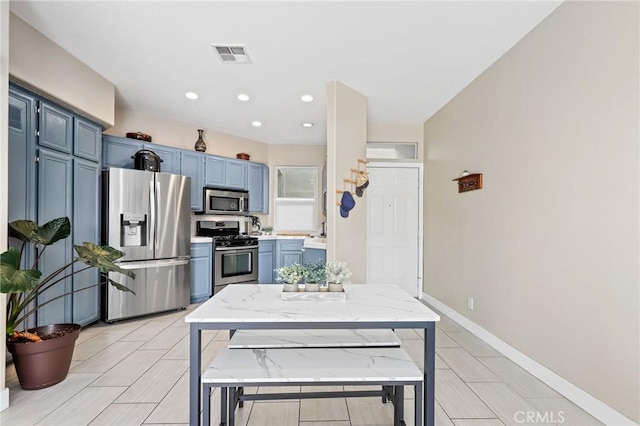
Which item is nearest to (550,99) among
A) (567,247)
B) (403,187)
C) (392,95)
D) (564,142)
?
(564,142)

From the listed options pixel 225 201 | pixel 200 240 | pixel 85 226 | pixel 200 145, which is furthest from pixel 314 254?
pixel 85 226

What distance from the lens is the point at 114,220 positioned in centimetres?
356

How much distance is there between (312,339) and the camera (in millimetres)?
1775

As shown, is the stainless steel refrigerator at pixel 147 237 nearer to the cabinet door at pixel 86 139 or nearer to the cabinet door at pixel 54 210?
the cabinet door at pixel 86 139

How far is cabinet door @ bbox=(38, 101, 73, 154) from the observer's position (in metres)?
2.76

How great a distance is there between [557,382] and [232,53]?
355 centimetres

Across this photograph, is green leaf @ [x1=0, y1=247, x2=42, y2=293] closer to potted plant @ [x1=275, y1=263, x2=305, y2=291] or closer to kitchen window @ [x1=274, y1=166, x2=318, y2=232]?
potted plant @ [x1=275, y1=263, x2=305, y2=291]

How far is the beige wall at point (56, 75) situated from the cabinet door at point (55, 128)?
10cm

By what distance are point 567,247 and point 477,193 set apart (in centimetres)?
120

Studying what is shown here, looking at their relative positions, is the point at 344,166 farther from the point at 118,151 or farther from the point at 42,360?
the point at 42,360

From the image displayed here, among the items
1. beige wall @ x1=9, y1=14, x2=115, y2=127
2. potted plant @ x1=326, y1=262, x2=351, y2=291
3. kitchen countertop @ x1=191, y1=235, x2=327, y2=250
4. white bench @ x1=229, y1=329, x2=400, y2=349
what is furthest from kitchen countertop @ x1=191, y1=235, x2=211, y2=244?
potted plant @ x1=326, y1=262, x2=351, y2=291

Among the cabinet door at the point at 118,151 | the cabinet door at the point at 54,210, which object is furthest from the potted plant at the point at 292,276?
the cabinet door at the point at 118,151

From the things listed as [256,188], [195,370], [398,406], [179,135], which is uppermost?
[179,135]

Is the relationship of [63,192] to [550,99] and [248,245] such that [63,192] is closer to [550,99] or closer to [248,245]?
[248,245]
